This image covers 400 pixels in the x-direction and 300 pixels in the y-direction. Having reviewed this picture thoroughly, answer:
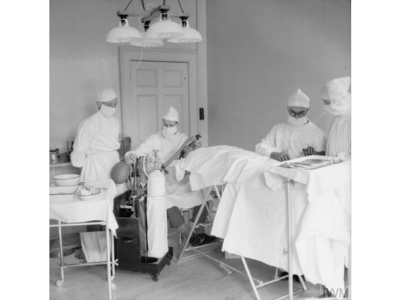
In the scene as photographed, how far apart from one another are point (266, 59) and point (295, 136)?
46.1 inches

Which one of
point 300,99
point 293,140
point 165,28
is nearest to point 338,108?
point 300,99

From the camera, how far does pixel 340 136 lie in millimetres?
3238

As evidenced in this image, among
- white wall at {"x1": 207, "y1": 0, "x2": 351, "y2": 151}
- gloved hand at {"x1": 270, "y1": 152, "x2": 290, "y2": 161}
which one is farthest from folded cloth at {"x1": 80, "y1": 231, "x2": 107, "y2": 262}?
white wall at {"x1": 207, "y1": 0, "x2": 351, "y2": 151}

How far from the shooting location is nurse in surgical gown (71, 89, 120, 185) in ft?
14.0

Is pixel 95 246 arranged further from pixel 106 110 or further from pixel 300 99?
pixel 300 99

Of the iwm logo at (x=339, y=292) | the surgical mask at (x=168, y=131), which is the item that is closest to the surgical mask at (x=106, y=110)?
the surgical mask at (x=168, y=131)

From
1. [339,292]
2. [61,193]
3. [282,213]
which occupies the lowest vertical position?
[339,292]

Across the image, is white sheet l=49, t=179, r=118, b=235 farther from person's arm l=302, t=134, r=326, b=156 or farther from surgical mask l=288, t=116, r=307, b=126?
surgical mask l=288, t=116, r=307, b=126

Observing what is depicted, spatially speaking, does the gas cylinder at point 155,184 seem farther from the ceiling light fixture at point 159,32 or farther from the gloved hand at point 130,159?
the ceiling light fixture at point 159,32

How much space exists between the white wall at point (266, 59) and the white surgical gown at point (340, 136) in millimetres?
691

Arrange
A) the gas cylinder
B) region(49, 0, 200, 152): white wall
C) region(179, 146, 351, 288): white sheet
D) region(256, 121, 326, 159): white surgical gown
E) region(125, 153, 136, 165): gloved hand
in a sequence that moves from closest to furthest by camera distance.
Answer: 1. region(179, 146, 351, 288): white sheet
2. the gas cylinder
3. region(256, 121, 326, 159): white surgical gown
4. region(125, 153, 136, 165): gloved hand
5. region(49, 0, 200, 152): white wall

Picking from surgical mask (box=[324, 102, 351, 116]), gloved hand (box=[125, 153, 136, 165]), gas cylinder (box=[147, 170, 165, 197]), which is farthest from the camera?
gloved hand (box=[125, 153, 136, 165])

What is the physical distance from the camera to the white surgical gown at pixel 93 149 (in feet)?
14.0

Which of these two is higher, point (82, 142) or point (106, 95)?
point (106, 95)
